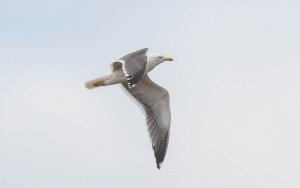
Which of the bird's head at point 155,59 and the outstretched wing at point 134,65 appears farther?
the bird's head at point 155,59

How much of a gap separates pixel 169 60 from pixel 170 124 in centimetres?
134

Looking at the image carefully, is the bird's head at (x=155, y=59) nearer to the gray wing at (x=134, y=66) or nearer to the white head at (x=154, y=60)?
the white head at (x=154, y=60)

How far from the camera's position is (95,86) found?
15.8 m

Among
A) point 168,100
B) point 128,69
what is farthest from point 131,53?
point 168,100

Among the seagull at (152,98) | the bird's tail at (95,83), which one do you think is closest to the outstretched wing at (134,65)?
the seagull at (152,98)

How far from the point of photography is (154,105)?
16109 millimetres

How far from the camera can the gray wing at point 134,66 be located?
1320cm

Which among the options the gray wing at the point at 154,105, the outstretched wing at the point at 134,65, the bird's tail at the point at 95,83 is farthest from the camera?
the gray wing at the point at 154,105

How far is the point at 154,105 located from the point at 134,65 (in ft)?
8.74

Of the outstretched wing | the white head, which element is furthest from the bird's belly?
the outstretched wing

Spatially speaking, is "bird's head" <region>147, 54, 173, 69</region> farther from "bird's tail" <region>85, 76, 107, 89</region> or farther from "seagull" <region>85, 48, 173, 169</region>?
"bird's tail" <region>85, 76, 107, 89</region>

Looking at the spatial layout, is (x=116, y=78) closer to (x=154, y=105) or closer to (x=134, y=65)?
(x=154, y=105)

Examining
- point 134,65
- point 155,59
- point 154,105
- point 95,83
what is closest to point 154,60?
point 155,59

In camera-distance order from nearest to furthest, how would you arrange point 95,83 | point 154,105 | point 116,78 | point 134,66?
point 134,66
point 116,78
point 95,83
point 154,105
